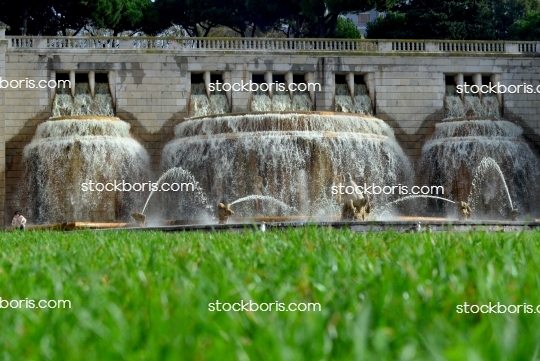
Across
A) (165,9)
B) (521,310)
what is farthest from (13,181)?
(521,310)

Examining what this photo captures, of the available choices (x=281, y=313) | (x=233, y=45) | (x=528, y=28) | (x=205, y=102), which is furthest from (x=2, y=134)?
(x=281, y=313)

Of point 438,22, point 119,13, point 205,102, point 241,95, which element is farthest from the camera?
point 119,13

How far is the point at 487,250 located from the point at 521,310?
2662 mm

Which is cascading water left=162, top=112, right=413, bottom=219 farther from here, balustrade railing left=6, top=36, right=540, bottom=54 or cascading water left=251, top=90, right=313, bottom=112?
balustrade railing left=6, top=36, right=540, bottom=54

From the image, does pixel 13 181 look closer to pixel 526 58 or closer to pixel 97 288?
pixel 526 58

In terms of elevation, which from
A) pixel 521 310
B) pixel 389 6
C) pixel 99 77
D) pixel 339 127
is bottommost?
pixel 521 310

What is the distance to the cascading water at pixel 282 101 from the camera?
36.0 meters

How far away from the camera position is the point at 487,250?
571 centimetres

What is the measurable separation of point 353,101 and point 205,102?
565 cm

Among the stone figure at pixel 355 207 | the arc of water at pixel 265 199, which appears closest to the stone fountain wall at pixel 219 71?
the arc of water at pixel 265 199

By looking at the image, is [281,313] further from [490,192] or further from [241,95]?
[241,95]

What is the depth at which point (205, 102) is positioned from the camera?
35.8 metres

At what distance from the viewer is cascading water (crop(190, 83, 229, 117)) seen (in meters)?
35.5

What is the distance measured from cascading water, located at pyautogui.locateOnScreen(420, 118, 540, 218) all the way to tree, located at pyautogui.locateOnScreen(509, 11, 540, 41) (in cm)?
1721
